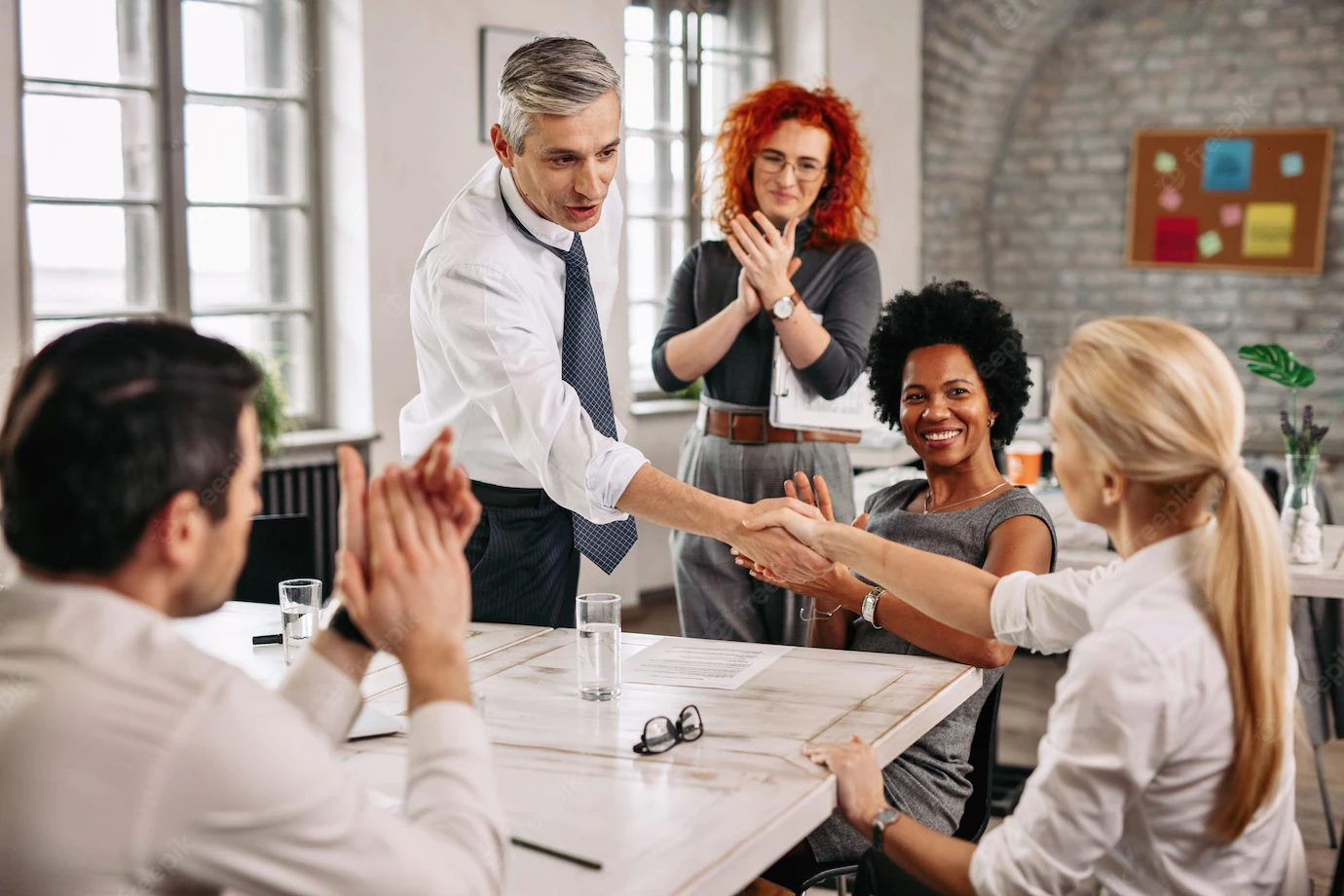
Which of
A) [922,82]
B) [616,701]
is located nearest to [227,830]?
[616,701]

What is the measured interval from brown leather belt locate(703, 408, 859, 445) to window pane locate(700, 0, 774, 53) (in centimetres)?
360

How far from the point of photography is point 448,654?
3.61 feet

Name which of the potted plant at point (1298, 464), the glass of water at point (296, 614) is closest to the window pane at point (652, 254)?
the potted plant at point (1298, 464)

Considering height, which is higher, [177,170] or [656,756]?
Answer: [177,170]

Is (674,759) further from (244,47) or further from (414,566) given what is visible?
(244,47)

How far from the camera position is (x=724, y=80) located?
6172mm

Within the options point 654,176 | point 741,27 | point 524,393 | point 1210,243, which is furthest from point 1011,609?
point 1210,243

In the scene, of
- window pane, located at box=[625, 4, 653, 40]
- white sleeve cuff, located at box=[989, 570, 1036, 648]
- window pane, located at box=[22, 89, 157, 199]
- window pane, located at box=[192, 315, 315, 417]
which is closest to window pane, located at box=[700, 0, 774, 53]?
window pane, located at box=[625, 4, 653, 40]

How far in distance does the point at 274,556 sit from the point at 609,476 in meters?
1.05

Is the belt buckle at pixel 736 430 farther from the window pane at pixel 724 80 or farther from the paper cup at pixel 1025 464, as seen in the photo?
the window pane at pixel 724 80

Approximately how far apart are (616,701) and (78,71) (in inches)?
131

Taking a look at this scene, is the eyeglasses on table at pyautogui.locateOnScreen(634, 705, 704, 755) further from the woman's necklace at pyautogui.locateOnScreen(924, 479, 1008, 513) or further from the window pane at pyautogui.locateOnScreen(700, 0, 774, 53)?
the window pane at pyautogui.locateOnScreen(700, 0, 774, 53)

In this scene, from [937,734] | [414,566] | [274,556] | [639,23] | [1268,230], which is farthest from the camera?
[1268,230]

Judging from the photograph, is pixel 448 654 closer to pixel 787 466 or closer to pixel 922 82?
pixel 787 466
